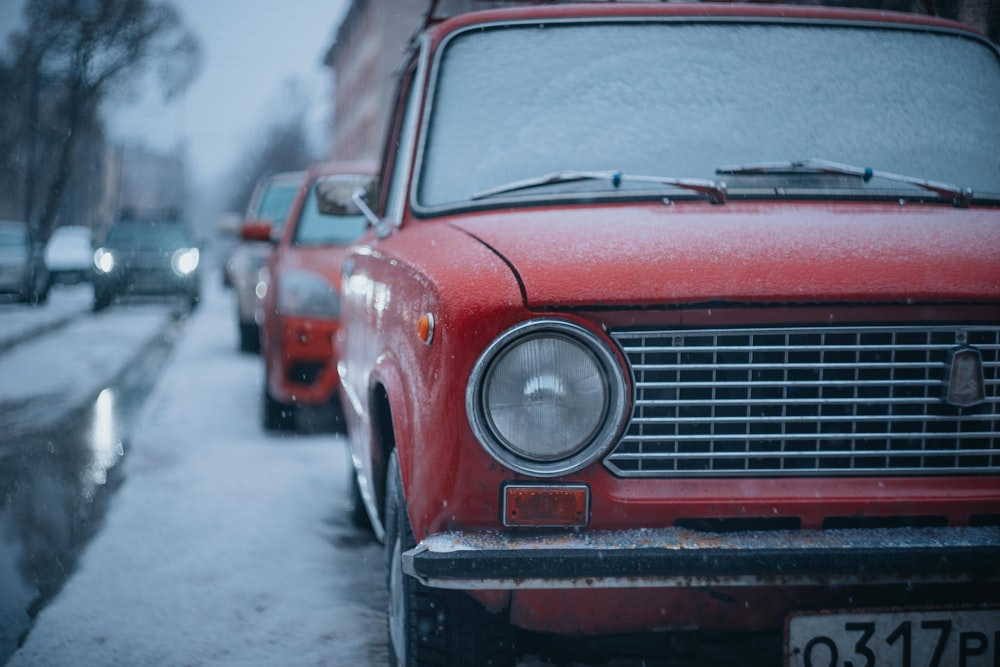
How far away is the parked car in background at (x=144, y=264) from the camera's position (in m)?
20.9

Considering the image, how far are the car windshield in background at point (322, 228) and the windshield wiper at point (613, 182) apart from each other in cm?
440

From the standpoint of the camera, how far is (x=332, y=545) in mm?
4734

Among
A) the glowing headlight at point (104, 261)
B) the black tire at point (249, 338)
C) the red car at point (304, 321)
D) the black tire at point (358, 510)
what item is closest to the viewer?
the black tire at point (358, 510)

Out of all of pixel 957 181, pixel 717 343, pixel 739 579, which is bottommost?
pixel 739 579

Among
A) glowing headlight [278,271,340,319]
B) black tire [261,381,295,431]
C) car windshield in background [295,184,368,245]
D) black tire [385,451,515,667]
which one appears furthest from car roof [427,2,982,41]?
black tire [261,381,295,431]

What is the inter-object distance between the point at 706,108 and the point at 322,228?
468 centimetres

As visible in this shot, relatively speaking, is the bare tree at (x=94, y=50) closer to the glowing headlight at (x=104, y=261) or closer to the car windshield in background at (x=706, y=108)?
the glowing headlight at (x=104, y=261)

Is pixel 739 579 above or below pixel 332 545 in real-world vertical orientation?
above

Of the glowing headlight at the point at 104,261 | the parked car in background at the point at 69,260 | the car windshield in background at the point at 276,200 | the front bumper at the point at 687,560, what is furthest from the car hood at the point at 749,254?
the parked car in background at the point at 69,260

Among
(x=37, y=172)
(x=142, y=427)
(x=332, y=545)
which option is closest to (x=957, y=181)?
(x=332, y=545)

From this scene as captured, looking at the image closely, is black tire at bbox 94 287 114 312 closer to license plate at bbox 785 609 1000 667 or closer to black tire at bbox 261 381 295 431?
black tire at bbox 261 381 295 431

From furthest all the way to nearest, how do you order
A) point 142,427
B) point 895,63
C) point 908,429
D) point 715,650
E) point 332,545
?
point 142,427 → point 332,545 → point 895,63 → point 715,650 → point 908,429

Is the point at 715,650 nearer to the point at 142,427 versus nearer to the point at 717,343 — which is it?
the point at 717,343

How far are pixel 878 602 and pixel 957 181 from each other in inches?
52.9
